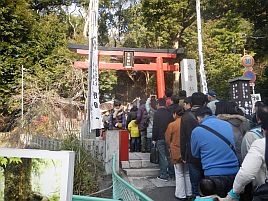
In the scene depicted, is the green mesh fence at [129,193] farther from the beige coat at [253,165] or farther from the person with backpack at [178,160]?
the person with backpack at [178,160]

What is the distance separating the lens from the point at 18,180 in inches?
74.5

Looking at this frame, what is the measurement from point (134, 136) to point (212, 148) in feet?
16.5

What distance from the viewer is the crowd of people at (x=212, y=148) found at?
8.18ft

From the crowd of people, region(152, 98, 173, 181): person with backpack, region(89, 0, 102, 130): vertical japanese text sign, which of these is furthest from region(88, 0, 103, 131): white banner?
region(152, 98, 173, 181): person with backpack

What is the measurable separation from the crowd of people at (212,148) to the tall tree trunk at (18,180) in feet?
5.03

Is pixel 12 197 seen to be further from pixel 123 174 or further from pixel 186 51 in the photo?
pixel 186 51

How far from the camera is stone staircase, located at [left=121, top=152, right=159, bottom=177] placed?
22.6ft

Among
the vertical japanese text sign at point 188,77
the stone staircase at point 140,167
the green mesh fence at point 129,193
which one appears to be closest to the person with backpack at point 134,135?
the stone staircase at point 140,167

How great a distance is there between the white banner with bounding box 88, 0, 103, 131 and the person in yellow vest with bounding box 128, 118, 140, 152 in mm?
786

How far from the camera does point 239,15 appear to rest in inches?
702

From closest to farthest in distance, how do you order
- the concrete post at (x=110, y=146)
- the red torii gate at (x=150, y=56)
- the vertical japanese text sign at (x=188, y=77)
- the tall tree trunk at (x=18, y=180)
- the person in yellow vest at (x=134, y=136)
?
the tall tree trunk at (x=18, y=180) → the concrete post at (x=110, y=146) → the person in yellow vest at (x=134, y=136) → the vertical japanese text sign at (x=188, y=77) → the red torii gate at (x=150, y=56)

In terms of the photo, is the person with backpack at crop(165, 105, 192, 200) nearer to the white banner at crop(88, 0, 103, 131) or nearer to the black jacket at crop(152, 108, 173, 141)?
the black jacket at crop(152, 108, 173, 141)

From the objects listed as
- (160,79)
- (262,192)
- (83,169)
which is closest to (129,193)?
(262,192)

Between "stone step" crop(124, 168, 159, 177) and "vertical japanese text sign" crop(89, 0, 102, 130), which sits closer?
"stone step" crop(124, 168, 159, 177)
